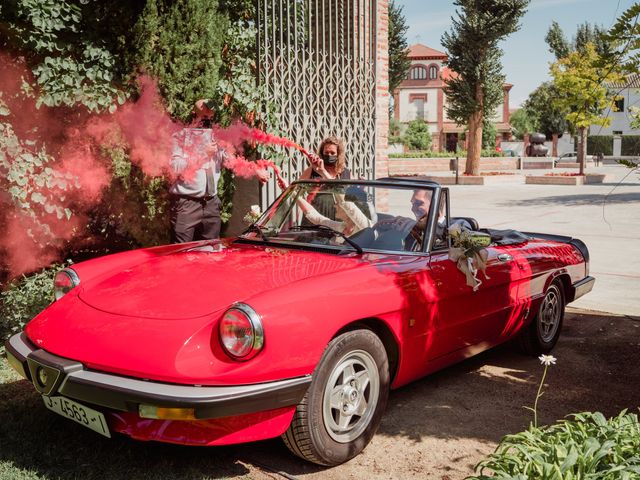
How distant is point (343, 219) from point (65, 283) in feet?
5.71

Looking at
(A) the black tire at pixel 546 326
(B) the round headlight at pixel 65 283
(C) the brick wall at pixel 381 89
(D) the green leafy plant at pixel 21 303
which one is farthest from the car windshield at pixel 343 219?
(C) the brick wall at pixel 381 89

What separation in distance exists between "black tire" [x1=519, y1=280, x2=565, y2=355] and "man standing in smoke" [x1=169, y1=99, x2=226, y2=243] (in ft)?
10.2

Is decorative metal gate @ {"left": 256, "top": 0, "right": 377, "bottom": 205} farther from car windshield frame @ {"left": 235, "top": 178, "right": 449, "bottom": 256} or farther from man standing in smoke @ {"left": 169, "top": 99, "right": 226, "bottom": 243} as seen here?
car windshield frame @ {"left": 235, "top": 178, "right": 449, "bottom": 256}

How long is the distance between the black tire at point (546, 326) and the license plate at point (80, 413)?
3267mm

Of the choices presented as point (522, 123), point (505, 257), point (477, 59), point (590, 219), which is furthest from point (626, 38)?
point (522, 123)

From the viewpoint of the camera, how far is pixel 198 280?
3.40 meters

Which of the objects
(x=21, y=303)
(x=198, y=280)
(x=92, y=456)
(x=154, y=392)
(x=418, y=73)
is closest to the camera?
(x=154, y=392)

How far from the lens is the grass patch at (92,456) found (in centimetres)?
303

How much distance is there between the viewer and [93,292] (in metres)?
3.48

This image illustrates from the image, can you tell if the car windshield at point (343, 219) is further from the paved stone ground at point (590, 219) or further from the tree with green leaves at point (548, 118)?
the tree with green leaves at point (548, 118)

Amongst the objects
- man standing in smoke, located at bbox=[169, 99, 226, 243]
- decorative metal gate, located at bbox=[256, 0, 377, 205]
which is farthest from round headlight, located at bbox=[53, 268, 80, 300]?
decorative metal gate, located at bbox=[256, 0, 377, 205]

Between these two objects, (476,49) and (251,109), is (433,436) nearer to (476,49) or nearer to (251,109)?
(251,109)

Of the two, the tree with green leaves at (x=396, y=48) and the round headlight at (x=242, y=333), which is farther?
the tree with green leaves at (x=396, y=48)

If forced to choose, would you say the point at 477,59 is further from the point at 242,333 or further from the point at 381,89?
the point at 242,333
